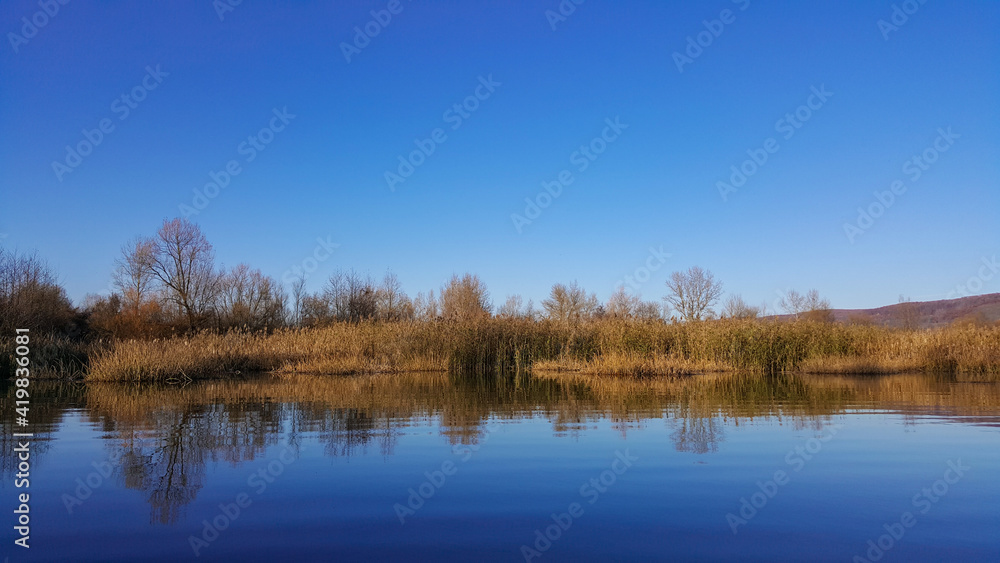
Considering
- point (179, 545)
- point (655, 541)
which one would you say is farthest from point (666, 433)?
point (179, 545)

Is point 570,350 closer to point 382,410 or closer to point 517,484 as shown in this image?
point 382,410

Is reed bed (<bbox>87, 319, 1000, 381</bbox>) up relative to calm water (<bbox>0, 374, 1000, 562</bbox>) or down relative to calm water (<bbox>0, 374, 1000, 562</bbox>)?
up

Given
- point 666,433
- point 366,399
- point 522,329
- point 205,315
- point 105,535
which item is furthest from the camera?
point 205,315

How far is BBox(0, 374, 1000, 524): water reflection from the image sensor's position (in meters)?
7.05

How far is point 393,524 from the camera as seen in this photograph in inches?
174

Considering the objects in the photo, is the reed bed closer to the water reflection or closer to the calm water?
the water reflection

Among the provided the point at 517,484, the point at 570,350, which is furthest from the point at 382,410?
the point at 570,350

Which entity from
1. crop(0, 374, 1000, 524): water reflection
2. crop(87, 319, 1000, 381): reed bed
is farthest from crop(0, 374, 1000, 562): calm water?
crop(87, 319, 1000, 381): reed bed

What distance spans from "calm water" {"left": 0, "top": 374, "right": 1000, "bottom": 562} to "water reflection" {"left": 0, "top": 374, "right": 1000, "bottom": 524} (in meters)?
0.07

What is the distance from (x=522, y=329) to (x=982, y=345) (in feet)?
52.9

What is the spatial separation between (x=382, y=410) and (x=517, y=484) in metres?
6.06

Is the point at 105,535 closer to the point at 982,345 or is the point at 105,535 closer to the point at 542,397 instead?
the point at 542,397

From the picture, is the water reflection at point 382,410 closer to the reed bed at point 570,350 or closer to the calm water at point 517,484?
the calm water at point 517,484

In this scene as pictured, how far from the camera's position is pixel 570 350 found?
81.3ft
